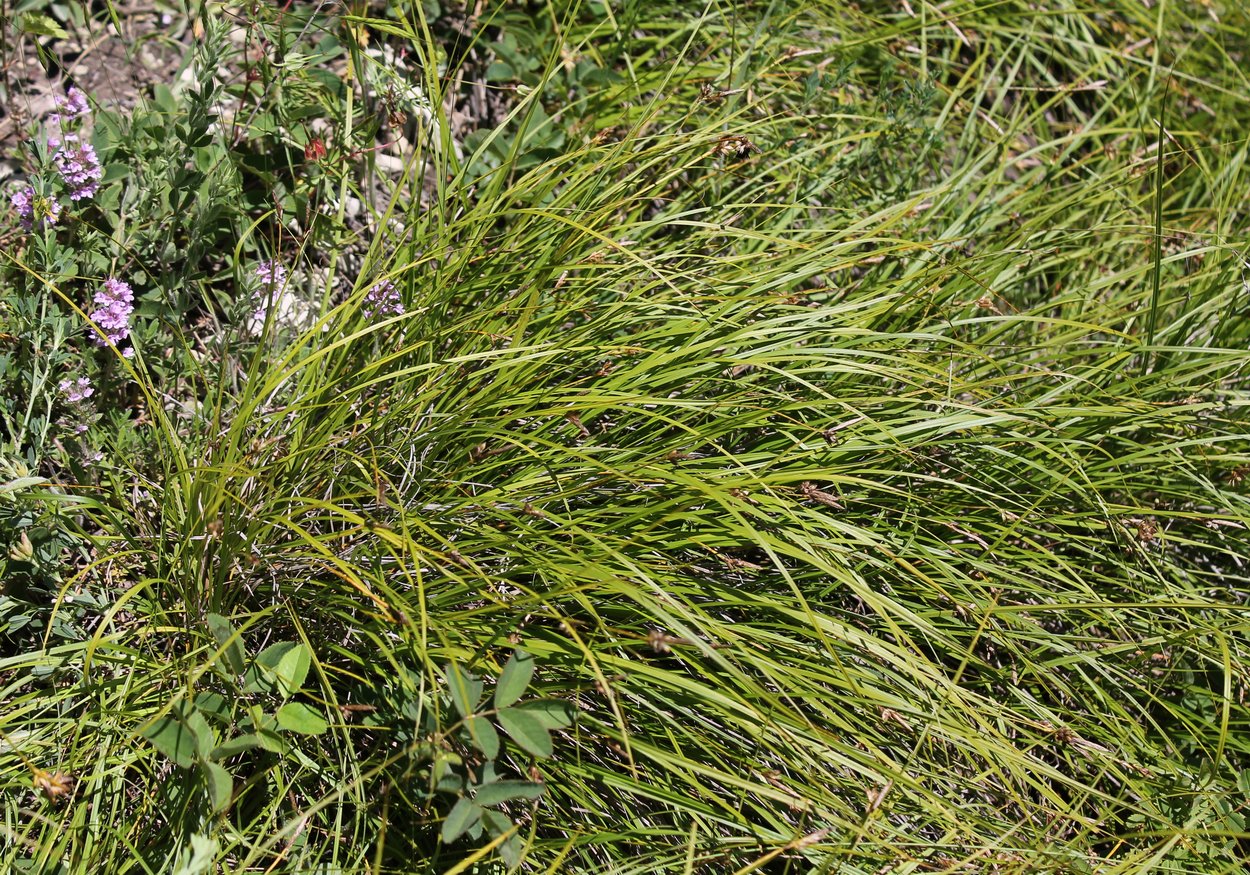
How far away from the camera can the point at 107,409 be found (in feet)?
7.00

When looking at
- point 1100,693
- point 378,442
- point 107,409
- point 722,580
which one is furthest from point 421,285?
point 1100,693

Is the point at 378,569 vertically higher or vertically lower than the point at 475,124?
lower

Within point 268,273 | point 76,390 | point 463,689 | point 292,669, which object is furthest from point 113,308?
point 463,689

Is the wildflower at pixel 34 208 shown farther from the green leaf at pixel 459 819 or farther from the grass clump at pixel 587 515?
the green leaf at pixel 459 819

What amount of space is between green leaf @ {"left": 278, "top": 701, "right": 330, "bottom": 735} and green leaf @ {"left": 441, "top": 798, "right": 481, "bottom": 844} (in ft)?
0.94

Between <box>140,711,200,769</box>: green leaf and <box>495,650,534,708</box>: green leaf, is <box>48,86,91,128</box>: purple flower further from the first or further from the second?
<box>495,650,534,708</box>: green leaf

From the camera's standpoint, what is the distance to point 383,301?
6.58 ft

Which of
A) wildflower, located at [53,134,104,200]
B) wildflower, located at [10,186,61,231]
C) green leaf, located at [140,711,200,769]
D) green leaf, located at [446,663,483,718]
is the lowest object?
green leaf, located at [140,711,200,769]

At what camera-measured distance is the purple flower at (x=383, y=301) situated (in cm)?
202

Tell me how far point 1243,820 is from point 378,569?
1.65m

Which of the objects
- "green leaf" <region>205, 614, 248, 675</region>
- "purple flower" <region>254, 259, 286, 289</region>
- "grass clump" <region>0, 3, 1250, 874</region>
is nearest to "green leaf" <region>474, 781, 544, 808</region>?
"grass clump" <region>0, 3, 1250, 874</region>

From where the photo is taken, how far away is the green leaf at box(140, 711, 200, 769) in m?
1.51

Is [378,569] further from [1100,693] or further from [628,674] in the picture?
[1100,693]

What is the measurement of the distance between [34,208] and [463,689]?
1.28 meters
